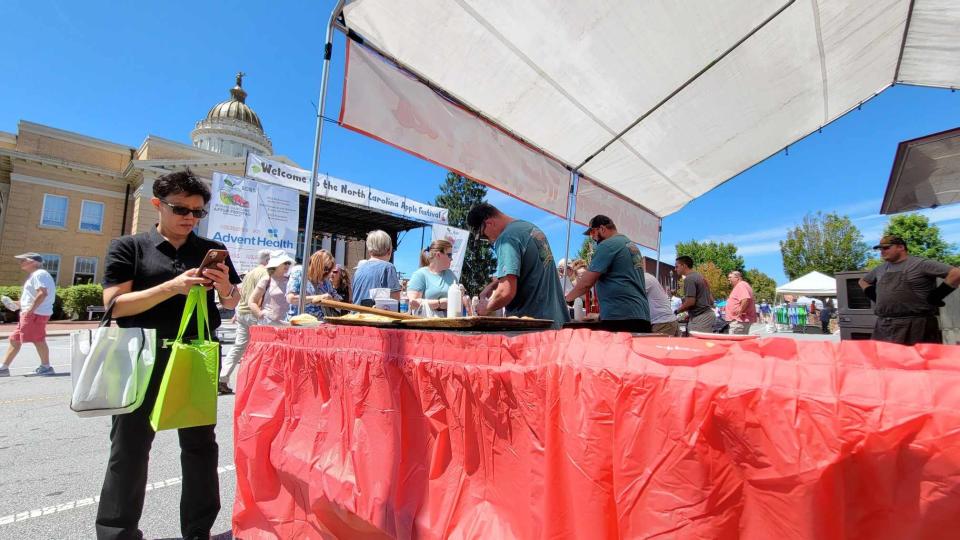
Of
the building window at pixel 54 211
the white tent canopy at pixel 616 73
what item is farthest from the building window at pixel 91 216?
the white tent canopy at pixel 616 73

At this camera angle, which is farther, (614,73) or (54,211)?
(54,211)

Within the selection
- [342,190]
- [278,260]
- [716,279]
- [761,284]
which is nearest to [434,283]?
[278,260]

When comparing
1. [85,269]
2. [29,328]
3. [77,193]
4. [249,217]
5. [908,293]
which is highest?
[77,193]

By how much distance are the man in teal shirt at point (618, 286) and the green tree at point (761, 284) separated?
63193 millimetres

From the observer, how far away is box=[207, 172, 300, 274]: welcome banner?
10.6 m

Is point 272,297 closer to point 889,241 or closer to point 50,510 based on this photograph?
point 50,510

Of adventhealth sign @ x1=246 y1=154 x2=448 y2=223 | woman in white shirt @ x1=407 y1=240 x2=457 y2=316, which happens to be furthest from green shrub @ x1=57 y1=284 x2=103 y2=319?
woman in white shirt @ x1=407 y1=240 x2=457 y2=316

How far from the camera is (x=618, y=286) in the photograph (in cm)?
338

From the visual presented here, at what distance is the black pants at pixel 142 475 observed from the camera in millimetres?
1752

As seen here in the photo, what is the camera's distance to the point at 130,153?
28.5m

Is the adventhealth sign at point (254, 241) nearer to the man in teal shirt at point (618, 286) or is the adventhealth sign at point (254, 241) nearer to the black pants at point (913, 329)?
the man in teal shirt at point (618, 286)

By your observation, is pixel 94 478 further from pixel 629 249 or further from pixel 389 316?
pixel 629 249

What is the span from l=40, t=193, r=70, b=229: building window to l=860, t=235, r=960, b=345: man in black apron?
35.6 metres

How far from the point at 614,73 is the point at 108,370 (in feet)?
13.0
